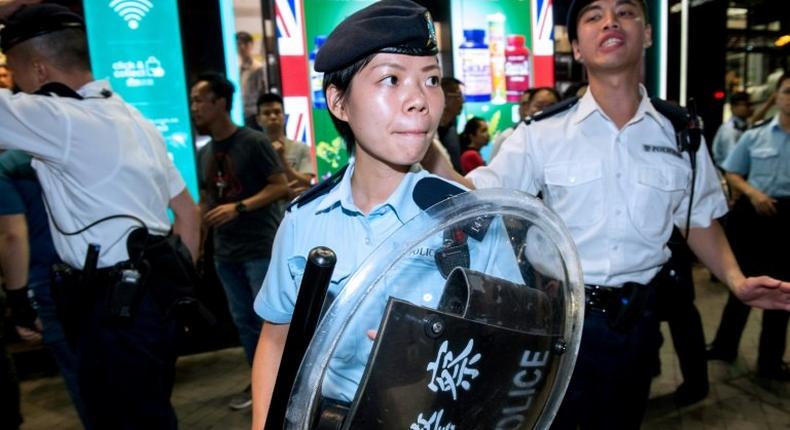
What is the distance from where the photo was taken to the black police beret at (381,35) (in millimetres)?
848

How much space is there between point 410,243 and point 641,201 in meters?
1.19

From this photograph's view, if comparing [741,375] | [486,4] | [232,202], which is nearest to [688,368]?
[741,375]

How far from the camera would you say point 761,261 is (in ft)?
11.0

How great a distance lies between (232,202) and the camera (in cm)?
307

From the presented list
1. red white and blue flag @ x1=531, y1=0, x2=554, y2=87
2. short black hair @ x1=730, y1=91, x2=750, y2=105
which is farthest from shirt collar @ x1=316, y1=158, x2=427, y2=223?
short black hair @ x1=730, y1=91, x2=750, y2=105

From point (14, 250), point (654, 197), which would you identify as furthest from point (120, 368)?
point (654, 197)

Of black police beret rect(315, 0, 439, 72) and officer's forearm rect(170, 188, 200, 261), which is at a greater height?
black police beret rect(315, 0, 439, 72)

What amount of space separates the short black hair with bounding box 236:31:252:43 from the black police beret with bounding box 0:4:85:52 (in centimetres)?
224

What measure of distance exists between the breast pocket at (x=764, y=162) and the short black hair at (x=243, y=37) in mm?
3450

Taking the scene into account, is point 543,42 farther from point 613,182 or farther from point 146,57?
point 613,182

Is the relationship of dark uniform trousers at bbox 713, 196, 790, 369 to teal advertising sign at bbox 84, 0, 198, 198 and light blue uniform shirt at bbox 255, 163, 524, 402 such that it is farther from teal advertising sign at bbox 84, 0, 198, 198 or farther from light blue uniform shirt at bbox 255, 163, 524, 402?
teal advertising sign at bbox 84, 0, 198, 198

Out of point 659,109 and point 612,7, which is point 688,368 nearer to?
point 659,109

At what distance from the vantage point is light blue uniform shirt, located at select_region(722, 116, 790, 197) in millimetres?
3367

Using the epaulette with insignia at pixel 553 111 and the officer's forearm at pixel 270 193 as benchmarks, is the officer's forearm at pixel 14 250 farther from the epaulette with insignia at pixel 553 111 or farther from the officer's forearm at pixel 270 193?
the epaulette with insignia at pixel 553 111
